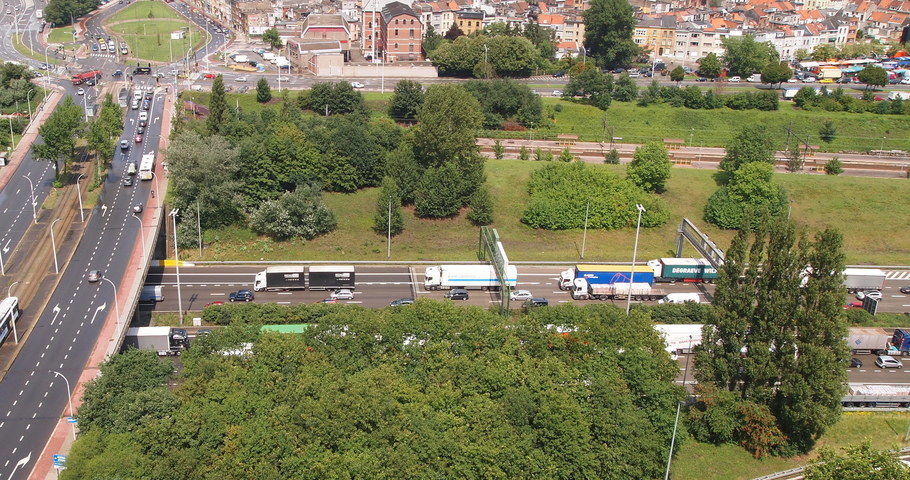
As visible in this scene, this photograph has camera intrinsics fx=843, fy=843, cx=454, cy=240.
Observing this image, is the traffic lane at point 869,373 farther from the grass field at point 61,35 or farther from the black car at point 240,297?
the grass field at point 61,35

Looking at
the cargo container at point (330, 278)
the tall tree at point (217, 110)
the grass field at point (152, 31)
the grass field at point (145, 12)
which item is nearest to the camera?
the cargo container at point (330, 278)

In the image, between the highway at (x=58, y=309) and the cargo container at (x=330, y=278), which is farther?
the cargo container at (x=330, y=278)

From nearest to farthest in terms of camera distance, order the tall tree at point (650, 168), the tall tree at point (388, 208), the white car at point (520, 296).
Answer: the white car at point (520, 296) < the tall tree at point (388, 208) < the tall tree at point (650, 168)

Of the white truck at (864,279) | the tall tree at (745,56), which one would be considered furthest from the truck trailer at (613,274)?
the tall tree at (745,56)

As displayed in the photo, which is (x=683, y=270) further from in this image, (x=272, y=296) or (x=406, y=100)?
(x=406, y=100)

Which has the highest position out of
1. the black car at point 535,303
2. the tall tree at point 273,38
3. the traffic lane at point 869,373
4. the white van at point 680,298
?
the tall tree at point 273,38

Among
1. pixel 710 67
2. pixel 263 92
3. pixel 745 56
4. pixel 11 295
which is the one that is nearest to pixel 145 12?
pixel 263 92

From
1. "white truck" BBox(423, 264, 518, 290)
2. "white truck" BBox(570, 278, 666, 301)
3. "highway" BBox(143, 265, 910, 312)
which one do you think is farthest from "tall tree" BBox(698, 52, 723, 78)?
"white truck" BBox(423, 264, 518, 290)

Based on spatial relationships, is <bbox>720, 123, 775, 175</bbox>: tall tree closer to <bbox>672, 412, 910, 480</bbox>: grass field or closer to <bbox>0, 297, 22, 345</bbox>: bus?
<bbox>672, 412, 910, 480</bbox>: grass field
